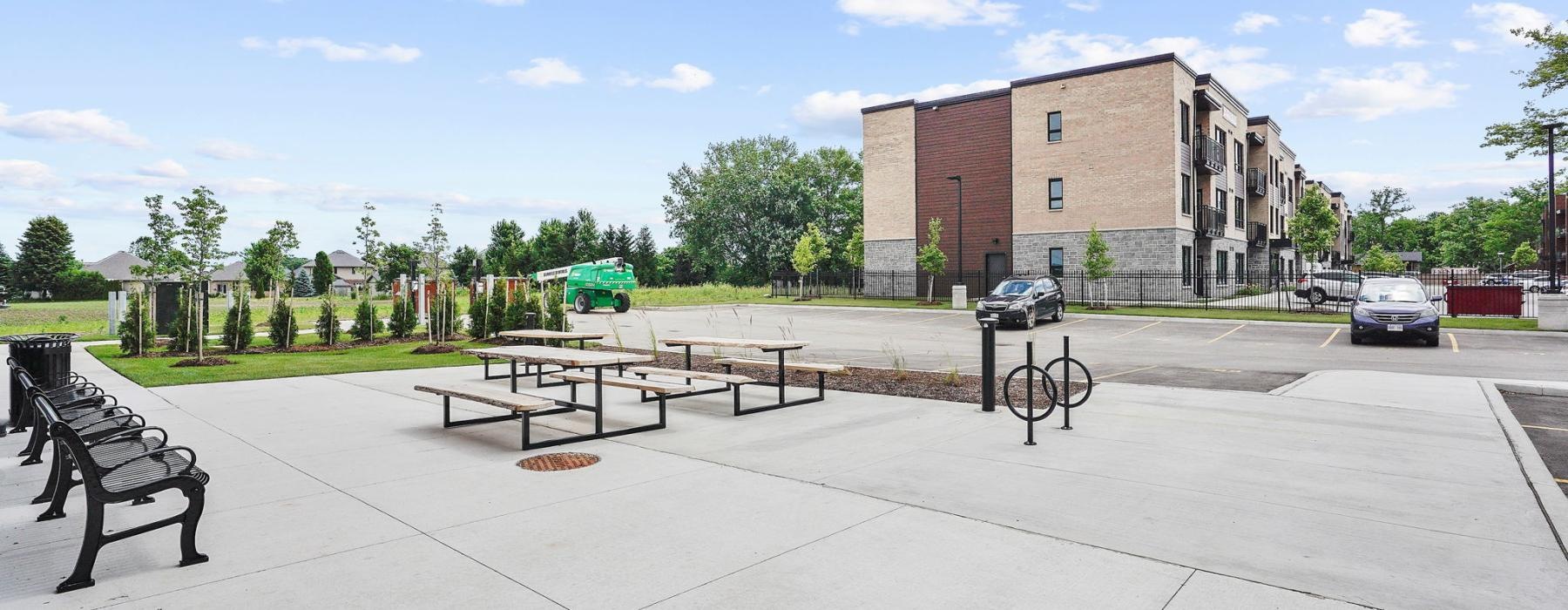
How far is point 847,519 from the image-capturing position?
4.95 meters

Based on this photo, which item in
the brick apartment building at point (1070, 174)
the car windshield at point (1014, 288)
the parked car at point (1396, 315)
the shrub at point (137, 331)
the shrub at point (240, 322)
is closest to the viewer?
the shrub at point (137, 331)

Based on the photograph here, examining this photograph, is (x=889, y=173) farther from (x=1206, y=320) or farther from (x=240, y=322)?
(x=240, y=322)

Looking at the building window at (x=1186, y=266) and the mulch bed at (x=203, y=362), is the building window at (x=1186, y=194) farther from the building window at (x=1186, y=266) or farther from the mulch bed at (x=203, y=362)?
the mulch bed at (x=203, y=362)

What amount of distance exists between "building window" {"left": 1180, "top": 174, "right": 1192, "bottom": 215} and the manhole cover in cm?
3544

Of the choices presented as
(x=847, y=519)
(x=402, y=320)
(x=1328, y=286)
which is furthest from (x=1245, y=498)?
(x=1328, y=286)

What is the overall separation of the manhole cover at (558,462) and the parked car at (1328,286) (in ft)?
114

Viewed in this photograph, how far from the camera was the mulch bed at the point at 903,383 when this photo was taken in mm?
10438

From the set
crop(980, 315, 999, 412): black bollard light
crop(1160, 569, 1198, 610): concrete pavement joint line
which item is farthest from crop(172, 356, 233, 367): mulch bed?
crop(1160, 569, 1198, 610): concrete pavement joint line

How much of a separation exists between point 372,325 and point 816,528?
1930 cm

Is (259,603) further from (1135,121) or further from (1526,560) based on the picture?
(1135,121)


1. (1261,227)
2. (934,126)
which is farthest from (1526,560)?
(1261,227)

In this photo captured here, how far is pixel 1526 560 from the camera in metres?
4.19

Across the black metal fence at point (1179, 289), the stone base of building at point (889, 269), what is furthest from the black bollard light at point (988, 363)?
the stone base of building at point (889, 269)

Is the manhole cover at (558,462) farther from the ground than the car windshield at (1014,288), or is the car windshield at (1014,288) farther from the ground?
the car windshield at (1014,288)
